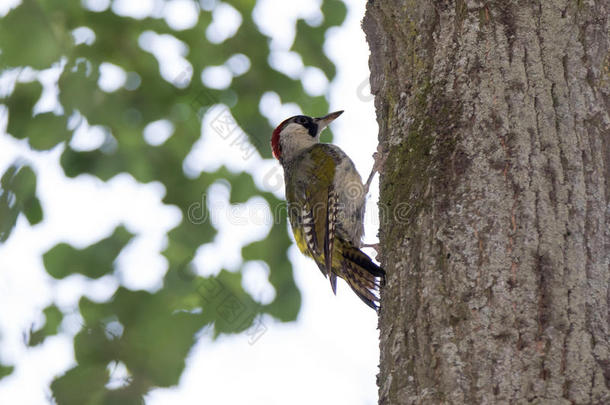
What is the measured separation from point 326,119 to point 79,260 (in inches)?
82.8

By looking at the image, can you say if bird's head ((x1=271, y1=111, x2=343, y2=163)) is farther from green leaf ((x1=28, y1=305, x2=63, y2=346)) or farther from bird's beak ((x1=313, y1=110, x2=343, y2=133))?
green leaf ((x1=28, y1=305, x2=63, y2=346))

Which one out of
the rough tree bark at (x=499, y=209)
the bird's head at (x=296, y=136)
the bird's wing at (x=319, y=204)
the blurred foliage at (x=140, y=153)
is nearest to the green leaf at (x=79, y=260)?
the blurred foliage at (x=140, y=153)

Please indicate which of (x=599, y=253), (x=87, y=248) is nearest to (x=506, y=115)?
(x=599, y=253)

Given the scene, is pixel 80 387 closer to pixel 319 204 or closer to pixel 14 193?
pixel 14 193

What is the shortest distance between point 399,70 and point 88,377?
68.5 inches

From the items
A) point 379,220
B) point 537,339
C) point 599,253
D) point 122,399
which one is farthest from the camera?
point 122,399

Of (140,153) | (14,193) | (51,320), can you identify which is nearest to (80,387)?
(51,320)

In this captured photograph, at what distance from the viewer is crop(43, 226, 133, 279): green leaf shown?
10.7 ft

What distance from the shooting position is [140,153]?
12.0ft

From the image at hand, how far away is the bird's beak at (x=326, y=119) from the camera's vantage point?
463 cm

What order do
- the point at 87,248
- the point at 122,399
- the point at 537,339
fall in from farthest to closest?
the point at 87,248
the point at 122,399
the point at 537,339

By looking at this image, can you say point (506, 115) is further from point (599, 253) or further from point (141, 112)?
point (141, 112)

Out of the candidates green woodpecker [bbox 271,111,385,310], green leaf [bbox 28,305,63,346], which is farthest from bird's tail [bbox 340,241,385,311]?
green leaf [bbox 28,305,63,346]

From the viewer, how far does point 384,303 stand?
76.5 inches
